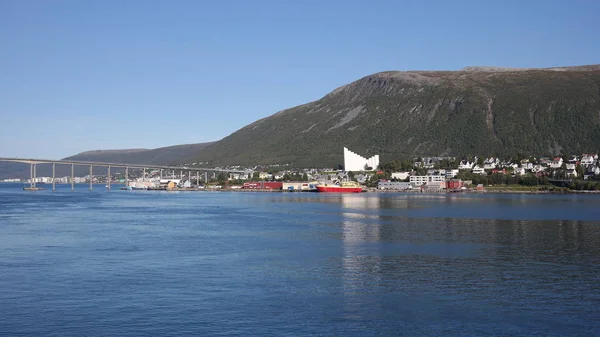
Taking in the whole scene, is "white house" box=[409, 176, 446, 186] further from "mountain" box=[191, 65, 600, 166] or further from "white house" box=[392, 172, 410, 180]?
"mountain" box=[191, 65, 600, 166]

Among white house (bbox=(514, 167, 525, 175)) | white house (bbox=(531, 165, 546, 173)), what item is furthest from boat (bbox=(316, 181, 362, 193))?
white house (bbox=(531, 165, 546, 173))

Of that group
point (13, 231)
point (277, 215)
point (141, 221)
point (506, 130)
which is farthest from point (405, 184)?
point (13, 231)

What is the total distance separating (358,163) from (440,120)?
33.8 metres

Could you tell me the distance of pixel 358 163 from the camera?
13312 cm

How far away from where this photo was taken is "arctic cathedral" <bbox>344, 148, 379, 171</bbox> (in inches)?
5192

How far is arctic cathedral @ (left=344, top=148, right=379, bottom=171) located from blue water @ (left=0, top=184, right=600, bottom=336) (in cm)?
9881

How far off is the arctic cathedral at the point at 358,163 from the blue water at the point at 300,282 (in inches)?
3890

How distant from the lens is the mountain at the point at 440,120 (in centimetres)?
14688

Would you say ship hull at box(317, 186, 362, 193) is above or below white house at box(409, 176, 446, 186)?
below

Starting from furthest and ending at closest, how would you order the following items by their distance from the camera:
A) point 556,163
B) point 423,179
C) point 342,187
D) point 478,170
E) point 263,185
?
point 556,163 < point 478,170 < point 263,185 < point 423,179 < point 342,187

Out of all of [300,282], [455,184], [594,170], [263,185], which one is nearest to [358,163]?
[263,185]

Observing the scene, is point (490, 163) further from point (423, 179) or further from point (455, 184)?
point (455, 184)

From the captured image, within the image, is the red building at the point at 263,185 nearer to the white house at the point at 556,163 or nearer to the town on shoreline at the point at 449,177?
the town on shoreline at the point at 449,177

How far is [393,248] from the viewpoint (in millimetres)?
25734
